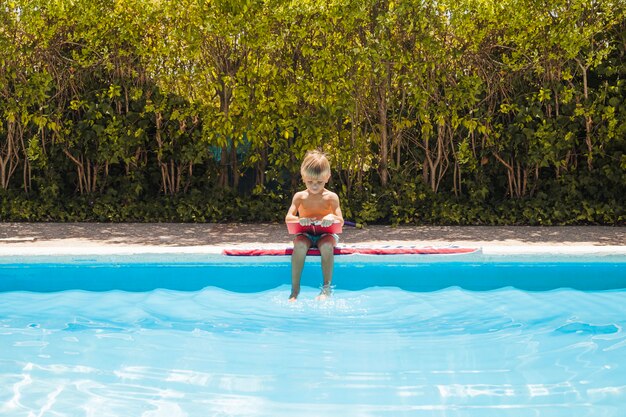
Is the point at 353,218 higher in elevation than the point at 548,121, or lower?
Answer: lower

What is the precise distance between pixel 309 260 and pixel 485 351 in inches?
70.9

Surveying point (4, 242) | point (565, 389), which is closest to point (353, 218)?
point (4, 242)

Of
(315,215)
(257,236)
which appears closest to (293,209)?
(315,215)

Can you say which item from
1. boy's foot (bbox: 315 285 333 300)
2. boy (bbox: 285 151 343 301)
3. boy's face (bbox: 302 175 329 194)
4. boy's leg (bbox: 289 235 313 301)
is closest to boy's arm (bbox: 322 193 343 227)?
boy (bbox: 285 151 343 301)

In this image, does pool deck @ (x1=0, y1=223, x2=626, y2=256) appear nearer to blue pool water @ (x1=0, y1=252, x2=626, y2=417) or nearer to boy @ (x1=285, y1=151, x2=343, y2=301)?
blue pool water @ (x1=0, y1=252, x2=626, y2=417)

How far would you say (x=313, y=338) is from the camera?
5387mm

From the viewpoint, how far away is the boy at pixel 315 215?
19.3ft

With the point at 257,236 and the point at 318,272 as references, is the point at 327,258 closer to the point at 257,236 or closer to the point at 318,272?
the point at 318,272

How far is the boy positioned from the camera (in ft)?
19.3

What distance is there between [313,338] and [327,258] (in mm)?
815

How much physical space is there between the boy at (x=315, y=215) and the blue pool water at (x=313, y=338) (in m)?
0.22

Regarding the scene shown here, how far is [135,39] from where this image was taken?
934 centimetres

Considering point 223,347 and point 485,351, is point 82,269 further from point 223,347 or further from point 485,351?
point 485,351

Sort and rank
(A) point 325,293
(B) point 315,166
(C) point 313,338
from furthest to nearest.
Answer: (A) point 325,293 < (B) point 315,166 < (C) point 313,338
